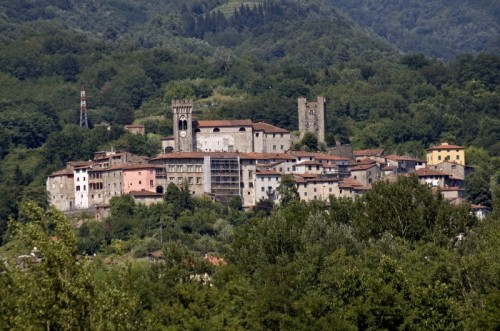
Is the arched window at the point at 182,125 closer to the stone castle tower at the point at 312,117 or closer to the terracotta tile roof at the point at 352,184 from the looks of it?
the stone castle tower at the point at 312,117

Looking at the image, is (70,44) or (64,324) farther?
(70,44)

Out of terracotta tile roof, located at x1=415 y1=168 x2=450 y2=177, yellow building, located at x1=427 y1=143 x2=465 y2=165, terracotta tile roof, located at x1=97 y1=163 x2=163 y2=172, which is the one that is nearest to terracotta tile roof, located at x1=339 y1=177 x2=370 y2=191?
terracotta tile roof, located at x1=415 y1=168 x2=450 y2=177

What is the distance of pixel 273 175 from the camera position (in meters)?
98.9

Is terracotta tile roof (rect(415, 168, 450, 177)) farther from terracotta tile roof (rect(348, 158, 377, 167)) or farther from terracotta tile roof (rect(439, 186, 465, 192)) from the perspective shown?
terracotta tile roof (rect(348, 158, 377, 167))

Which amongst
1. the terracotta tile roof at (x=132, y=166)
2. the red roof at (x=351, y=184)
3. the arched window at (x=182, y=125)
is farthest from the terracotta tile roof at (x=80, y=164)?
the red roof at (x=351, y=184)

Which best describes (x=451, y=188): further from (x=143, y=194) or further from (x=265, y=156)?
(x=143, y=194)

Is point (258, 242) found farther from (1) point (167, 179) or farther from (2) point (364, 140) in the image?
(2) point (364, 140)

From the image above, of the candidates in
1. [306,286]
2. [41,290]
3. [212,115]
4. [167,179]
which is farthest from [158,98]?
[41,290]

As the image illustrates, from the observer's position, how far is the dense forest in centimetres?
4725

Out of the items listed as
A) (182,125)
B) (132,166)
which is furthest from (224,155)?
(182,125)

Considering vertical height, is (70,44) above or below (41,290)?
above

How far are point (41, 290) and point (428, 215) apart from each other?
3242cm

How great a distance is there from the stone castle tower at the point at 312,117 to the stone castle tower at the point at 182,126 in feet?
38.8

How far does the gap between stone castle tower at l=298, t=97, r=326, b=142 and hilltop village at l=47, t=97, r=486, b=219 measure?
606cm
